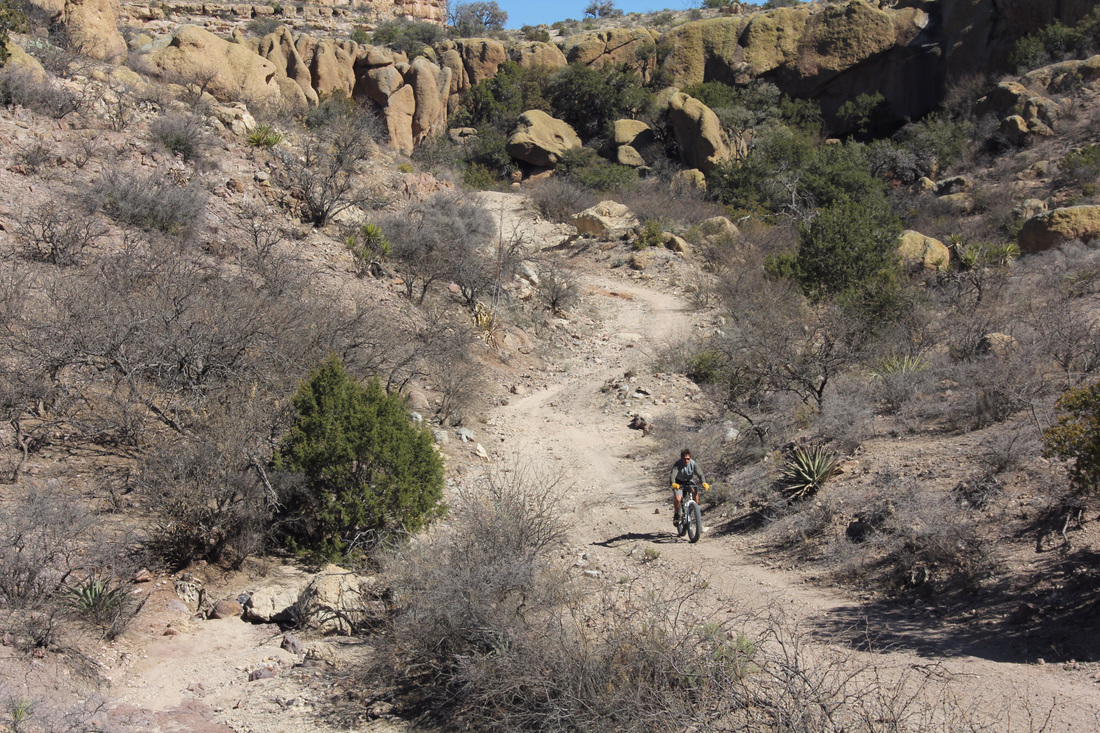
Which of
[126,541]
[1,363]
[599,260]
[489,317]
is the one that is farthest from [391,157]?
[126,541]

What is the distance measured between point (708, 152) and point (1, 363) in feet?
99.2

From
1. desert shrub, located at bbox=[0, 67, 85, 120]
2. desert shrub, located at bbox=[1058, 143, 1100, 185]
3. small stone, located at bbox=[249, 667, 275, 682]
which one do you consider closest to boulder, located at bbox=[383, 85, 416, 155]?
desert shrub, located at bbox=[0, 67, 85, 120]

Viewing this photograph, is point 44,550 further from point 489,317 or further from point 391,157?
point 391,157

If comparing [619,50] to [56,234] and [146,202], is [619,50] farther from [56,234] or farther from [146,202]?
[56,234]

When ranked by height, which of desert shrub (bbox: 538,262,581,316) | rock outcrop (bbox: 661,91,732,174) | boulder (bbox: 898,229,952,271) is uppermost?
rock outcrop (bbox: 661,91,732,174)

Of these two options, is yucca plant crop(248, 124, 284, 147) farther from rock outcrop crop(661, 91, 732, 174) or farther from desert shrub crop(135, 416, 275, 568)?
rock outcrop crop(661, 91, 732, 174)

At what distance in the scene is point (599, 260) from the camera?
2512 cm

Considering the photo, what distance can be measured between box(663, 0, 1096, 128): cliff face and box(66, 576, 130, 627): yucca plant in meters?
39.0

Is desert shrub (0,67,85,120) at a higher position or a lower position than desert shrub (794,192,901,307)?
higher

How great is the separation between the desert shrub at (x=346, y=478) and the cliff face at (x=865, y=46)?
36092 millimetres

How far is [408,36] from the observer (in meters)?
40.8

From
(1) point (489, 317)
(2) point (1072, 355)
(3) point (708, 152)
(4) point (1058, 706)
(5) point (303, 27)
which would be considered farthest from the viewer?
(5) point (303, 27)

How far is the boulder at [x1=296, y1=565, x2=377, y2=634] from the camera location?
678cm

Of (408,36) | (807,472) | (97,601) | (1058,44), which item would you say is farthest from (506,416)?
(408,36)
